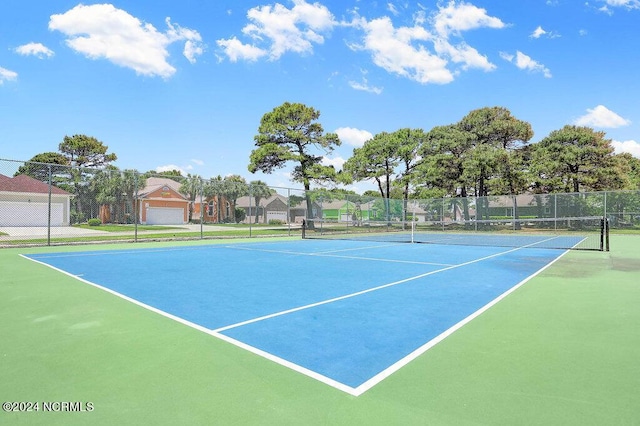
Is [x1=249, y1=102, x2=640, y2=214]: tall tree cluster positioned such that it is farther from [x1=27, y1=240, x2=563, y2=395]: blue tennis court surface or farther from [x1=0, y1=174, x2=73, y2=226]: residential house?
[x1=27, y1=240, x2=563, y2=395]: blue tennis court surface

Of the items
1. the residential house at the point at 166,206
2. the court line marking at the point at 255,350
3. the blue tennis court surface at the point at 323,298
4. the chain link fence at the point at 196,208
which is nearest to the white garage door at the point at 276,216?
the chain link fence at the point at 196,208

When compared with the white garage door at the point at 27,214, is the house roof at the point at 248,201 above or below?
above

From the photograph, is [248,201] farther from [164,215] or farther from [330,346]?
[330,346]

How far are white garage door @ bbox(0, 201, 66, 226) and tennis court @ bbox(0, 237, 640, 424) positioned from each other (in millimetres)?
8715

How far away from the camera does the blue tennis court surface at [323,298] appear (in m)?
3.23

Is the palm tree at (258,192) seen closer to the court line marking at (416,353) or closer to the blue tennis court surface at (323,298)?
the blue tennis court surface at (323,298)

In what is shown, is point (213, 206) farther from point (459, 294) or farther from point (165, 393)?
Result: point (165, 393)

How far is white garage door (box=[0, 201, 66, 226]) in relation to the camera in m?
13.6

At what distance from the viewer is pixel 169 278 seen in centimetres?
694

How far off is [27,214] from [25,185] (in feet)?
4.16

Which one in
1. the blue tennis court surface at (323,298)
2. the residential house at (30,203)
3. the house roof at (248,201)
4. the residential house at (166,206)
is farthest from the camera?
the residential house at (166,206)

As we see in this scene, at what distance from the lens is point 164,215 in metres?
27.3

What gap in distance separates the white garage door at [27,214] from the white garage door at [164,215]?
9.38m

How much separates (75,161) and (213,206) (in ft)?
132
